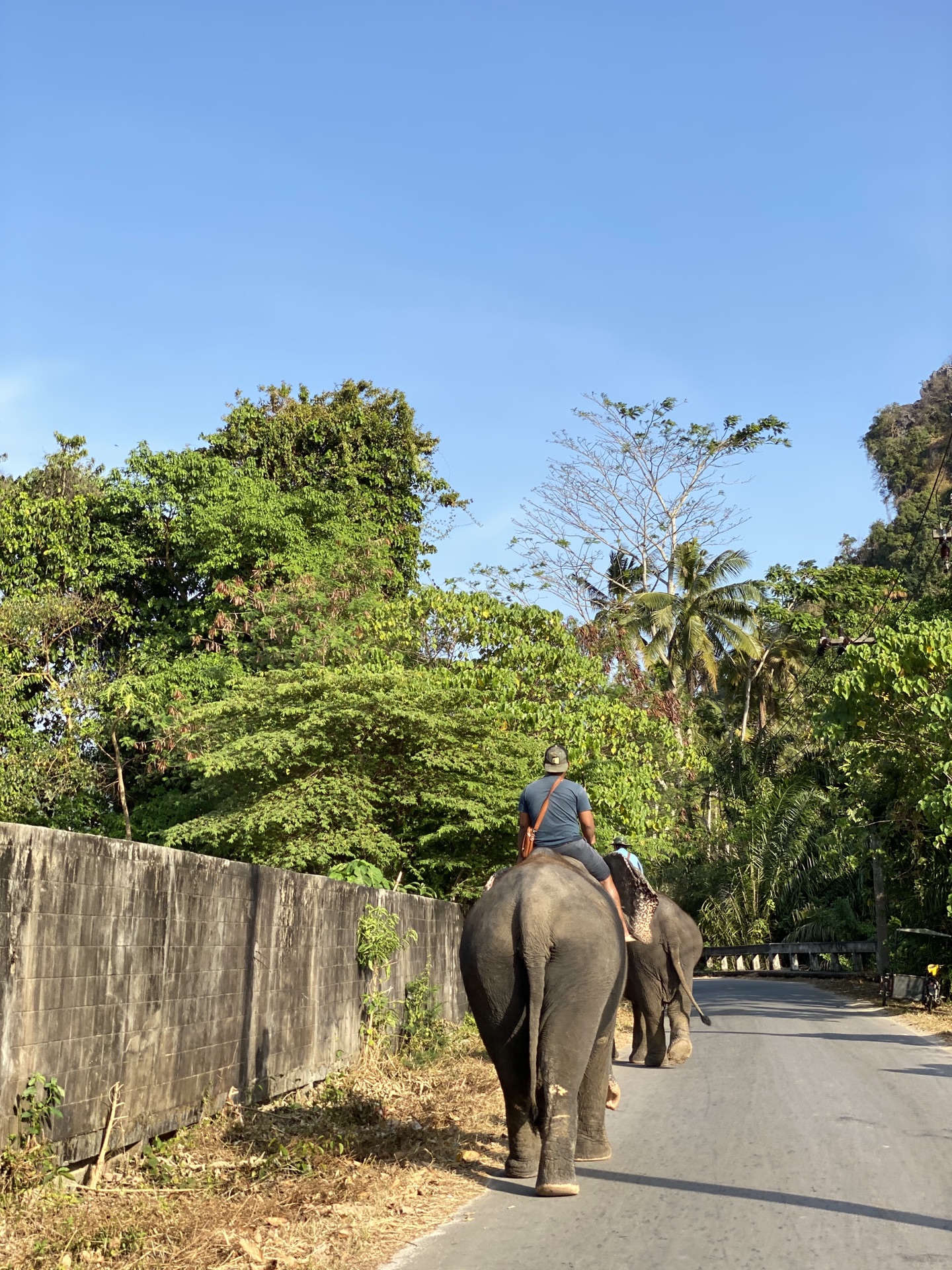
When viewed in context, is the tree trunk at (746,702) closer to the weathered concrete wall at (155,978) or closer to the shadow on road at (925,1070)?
the shadow on road at (925,1070)

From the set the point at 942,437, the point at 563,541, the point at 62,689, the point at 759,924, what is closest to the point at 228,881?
the point at 62,689

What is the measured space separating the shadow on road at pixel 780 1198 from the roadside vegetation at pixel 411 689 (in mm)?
6761

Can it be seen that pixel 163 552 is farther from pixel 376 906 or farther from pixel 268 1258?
pixel 268 1258

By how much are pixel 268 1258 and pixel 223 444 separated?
94.2 feet

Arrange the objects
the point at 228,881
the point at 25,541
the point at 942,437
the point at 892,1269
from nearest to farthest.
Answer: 1. the point at 892,1269
2. the point at 228,881
3. the point at 25,541
4. the point at 942,437

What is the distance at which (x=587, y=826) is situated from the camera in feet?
24.9

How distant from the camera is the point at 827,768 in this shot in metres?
35.2

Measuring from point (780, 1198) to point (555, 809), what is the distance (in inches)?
95.3

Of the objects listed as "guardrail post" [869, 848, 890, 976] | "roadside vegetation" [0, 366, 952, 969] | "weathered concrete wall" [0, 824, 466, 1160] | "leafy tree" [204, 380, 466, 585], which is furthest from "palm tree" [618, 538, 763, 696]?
"weathered concrete wall" [0, 824, 466, 1160]

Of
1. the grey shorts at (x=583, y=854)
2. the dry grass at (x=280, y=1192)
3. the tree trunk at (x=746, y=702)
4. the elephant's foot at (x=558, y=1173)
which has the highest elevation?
the tree trunk at (x=746, y=702)

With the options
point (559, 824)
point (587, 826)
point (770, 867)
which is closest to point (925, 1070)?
point (587, 826)

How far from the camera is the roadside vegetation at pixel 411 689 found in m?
17.4

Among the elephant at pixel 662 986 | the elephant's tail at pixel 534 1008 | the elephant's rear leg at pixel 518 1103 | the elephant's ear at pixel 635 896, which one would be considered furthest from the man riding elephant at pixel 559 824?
the elephant at pixel 662 986

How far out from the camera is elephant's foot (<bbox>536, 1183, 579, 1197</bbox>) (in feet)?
19.7
